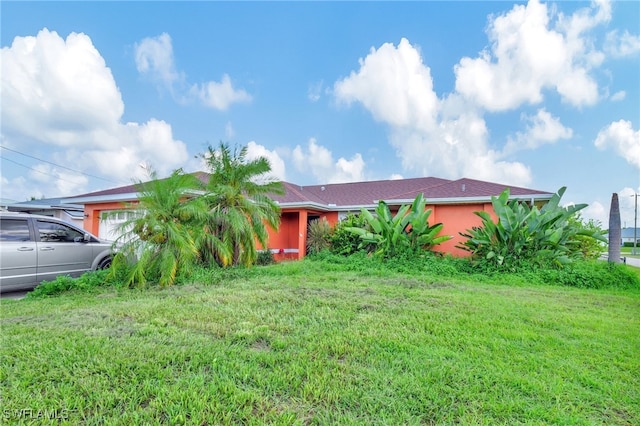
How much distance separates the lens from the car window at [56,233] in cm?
705

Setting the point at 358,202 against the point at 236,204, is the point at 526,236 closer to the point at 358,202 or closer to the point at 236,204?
the point at 358,202

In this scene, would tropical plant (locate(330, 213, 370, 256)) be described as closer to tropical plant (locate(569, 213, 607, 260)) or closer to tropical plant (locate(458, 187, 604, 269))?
tropical plant (locate(458, 187, 604, 269))

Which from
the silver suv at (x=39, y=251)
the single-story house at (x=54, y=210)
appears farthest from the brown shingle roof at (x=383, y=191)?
the single-story house at (x=54, y=210)

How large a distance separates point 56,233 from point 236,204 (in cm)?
432

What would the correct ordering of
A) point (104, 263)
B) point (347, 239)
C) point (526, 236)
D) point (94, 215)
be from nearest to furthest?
point (104, 263) → point (526, 236) → point (347, 239) → point (94, 215)

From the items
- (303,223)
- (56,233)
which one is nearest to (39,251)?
(56,233)

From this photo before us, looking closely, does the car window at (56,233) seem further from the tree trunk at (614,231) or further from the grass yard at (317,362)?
the tree trunk at (614,231)

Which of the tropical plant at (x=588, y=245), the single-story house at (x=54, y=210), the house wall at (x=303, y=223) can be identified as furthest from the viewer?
the single-story house at (x=54, y=210)

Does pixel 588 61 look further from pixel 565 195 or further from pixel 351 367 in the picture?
pixel 351 367

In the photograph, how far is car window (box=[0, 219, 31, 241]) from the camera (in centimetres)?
641

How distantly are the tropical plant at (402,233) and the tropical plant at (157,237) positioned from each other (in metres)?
5.67

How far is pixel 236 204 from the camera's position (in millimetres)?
9375

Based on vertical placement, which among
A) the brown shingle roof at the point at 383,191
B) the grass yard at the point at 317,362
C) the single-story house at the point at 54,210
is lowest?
the grass yard at the point at 317,362

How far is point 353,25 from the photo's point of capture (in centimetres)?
1151
